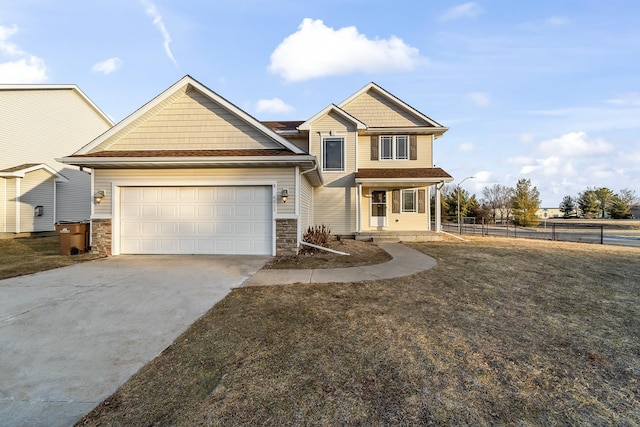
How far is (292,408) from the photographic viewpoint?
7.38 feet

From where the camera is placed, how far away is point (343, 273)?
697cm

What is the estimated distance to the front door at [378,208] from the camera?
15797 mm

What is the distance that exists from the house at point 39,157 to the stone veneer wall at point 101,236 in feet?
31.6

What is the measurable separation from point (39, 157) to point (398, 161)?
793 inches

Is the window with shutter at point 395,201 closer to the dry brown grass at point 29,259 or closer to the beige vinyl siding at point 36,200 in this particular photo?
the dry brown grass at point 29,259

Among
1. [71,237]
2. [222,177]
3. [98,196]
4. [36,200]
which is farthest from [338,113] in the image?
[36,200]

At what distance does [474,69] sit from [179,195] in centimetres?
1403

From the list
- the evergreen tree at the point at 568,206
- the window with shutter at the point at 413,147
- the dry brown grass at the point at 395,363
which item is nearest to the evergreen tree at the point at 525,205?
the window with shutter at the point at 413,147

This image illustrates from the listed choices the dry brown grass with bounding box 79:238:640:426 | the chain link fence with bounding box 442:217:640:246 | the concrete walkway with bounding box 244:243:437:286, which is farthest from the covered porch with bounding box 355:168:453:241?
the dry brown grass with bounding box 79:238:640:426

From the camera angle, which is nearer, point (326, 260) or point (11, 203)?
point (326, 260)

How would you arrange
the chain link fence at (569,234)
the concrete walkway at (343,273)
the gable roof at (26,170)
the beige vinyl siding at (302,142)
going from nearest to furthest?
1. the concrete walkway at (343,273)
2. the gable roof at (26,170)
3. the beige vinyl siding at (302,142)
4. the chain link fence at (569,234)

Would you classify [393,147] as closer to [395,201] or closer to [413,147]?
[413,147]

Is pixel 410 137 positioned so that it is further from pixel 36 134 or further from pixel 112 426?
pixel 36 134

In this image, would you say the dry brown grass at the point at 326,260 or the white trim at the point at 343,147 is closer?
the dry brown grass at the point at 326,260
